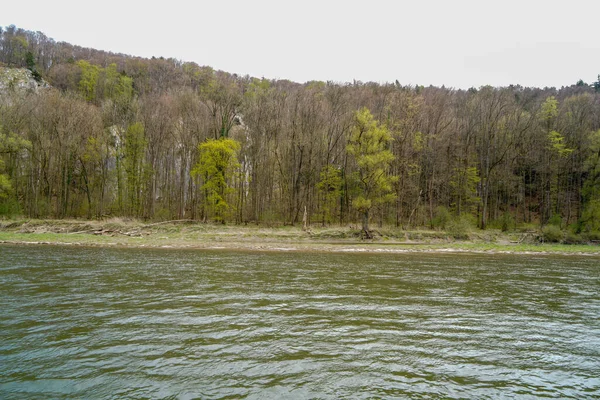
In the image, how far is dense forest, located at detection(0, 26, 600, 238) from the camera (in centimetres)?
4806

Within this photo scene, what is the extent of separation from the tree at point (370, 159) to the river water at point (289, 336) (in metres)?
24.9

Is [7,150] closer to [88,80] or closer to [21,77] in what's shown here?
[88,80]

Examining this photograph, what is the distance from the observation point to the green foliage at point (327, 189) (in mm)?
51125

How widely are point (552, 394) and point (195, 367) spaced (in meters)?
6.26

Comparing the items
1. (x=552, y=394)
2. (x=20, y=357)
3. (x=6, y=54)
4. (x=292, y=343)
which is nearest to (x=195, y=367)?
(x=292, y=343)

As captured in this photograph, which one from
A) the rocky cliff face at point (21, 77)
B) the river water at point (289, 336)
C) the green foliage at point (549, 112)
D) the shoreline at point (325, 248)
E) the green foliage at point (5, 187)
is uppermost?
the rocky cliff face at point (21, 77)

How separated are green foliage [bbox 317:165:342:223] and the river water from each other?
1354 inches

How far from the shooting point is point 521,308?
39.4 feet

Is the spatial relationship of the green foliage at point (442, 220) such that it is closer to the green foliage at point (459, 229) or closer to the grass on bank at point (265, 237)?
the green foliage at point (459, 229)

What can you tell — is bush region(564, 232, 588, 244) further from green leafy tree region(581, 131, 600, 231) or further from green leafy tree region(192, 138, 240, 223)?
green leafy tree region(192, 138, 240, 223)

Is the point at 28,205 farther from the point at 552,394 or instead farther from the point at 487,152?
the point at 487,152

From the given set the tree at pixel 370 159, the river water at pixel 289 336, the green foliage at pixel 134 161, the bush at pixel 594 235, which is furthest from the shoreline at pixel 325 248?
the green foliage at pixel 134 161

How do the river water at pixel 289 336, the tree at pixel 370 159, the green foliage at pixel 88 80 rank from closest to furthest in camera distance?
the river water at pixel 289 336 < the tree at pixel 370 159 < the green foliage at pixel 88 80

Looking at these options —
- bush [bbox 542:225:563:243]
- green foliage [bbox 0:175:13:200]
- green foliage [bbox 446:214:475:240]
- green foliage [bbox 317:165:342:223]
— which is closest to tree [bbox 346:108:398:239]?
green foliage [bbox 446:214:475:240]
